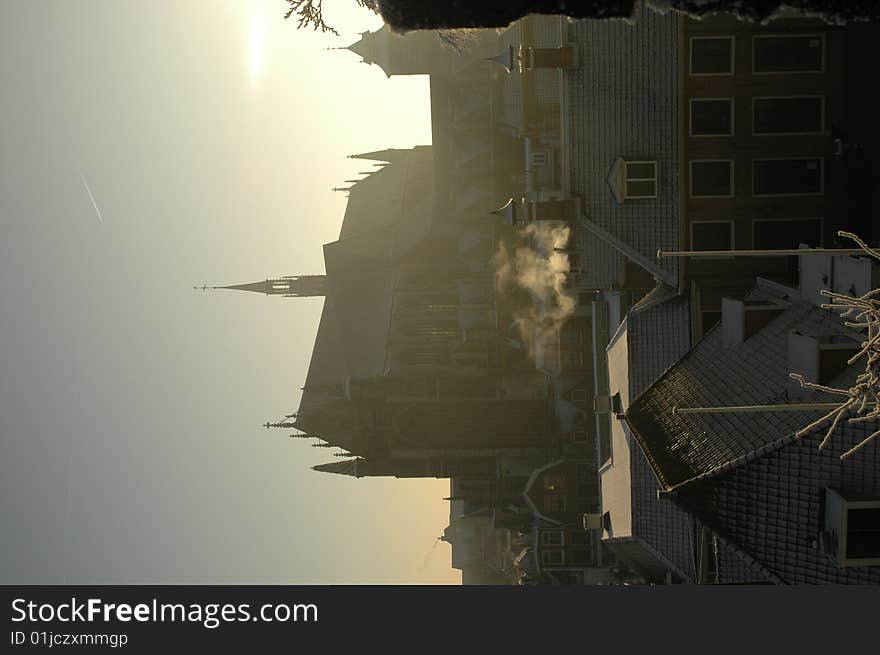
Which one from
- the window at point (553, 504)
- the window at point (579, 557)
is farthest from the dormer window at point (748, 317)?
the window at point (579, 557)

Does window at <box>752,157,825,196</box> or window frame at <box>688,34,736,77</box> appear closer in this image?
window frame at <box>688,34,736,77</box>

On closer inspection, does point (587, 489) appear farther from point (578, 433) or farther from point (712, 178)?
point (712, 178)

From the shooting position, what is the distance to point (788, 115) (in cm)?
2773

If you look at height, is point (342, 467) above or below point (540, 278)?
below

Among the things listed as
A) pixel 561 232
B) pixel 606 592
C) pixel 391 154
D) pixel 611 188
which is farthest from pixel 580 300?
pixel 606 592

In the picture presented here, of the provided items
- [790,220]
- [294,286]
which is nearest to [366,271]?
[294,286]

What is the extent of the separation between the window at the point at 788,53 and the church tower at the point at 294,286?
32890 mm

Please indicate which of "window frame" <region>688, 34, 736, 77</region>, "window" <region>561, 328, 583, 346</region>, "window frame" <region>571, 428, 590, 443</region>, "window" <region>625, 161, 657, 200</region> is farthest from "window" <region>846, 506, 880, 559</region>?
"window frame" <region>571, 428, 590, 443</region>

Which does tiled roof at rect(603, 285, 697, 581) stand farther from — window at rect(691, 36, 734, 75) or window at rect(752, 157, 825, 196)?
window at rect(691, 36, 734, 75)

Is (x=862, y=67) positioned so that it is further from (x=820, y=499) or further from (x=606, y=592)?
(x=606, y=592)

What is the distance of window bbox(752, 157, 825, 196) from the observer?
2803cm

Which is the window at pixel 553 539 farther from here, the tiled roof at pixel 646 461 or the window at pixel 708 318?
the window at pixel 708 318

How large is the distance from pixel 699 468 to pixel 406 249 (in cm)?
3033

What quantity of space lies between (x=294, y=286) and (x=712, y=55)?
34315 millimetres
